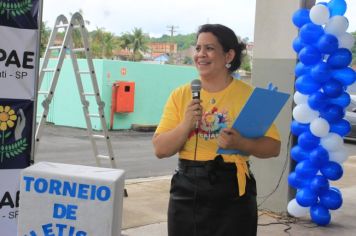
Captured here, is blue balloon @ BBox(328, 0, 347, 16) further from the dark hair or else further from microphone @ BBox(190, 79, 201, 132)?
microphone @ BBox(190, 79, 201, 132)

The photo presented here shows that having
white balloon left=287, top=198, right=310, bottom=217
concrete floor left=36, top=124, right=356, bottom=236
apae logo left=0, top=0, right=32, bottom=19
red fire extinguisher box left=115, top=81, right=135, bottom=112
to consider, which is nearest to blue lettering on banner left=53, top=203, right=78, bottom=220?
apae logo left=0, top=0, right=32, bottom=19

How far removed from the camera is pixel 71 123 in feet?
52.5

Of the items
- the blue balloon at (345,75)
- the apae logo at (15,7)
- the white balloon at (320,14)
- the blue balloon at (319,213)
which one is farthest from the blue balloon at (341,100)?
the apae logo at (15,7)

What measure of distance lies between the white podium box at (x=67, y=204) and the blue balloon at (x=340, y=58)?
3452 millimetres

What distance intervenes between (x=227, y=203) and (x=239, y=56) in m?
0.78

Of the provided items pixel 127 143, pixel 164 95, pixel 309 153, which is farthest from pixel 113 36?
pixel 309 153

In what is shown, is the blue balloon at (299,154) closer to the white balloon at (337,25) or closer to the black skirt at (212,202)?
the white balloon at (337,25)

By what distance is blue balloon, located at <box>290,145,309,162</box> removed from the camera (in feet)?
17.6

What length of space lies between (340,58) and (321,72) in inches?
9.0

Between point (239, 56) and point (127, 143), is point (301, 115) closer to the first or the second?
point (239, 56)

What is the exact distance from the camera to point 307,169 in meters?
5.34

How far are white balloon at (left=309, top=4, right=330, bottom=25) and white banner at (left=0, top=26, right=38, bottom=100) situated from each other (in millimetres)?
2762

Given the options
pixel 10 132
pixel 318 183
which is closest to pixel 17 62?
pixel 10 132

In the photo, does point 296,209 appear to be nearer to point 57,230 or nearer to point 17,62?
point 17,62
